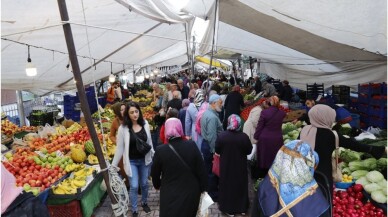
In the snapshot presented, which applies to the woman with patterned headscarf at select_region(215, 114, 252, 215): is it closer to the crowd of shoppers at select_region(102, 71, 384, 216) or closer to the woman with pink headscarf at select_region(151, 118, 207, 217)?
the crowd of shoppers at select_region(102, 71, 384, 216)

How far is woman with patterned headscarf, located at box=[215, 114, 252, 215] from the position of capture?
176 inches

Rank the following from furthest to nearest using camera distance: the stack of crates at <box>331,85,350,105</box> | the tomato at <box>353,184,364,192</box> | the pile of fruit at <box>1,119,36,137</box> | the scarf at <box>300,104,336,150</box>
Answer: the stack of crates at <box>331,85,350,105</box>
the pile of fruit at <box>1,119,36,137</box>
the tomato at <box>353,184,364,192</box>
the scarf at <box>300,104,336,150</box>

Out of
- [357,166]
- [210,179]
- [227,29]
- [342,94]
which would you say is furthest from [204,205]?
[342,94]

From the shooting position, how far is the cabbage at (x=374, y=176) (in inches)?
162

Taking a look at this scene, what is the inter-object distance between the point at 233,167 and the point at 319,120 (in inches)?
64.0

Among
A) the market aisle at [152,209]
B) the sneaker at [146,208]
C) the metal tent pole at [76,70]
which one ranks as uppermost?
the metal tent pole at [76,70]

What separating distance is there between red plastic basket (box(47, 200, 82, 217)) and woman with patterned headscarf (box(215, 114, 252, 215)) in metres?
2.05

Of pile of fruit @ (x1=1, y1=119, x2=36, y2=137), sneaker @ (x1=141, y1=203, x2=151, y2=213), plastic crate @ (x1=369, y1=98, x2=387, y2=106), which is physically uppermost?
plastic crate @ (x1=369, y1=98, x2=387, y2=106)

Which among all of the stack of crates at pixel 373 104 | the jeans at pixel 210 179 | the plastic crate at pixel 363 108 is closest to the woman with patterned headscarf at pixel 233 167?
the jeans at pixel 210 179

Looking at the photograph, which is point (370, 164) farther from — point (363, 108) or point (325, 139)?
point (363, 108)

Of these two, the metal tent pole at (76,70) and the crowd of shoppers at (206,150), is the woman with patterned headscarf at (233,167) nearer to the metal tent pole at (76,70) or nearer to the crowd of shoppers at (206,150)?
the crowd of shoppers at (206,150)

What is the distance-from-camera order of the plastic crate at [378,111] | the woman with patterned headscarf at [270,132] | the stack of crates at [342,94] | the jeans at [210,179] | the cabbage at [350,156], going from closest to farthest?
the cabbage at [350,156] < the woman with patterned headscarf at [270,132] < the jeans at [210,179] < the plastic crate at [378,111] < the stack of crates at [342,94]

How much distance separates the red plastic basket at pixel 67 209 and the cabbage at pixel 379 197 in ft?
12.2

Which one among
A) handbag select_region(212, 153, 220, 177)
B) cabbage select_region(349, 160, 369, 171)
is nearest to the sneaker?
handbag select_region(212, 153, 220, 177)
